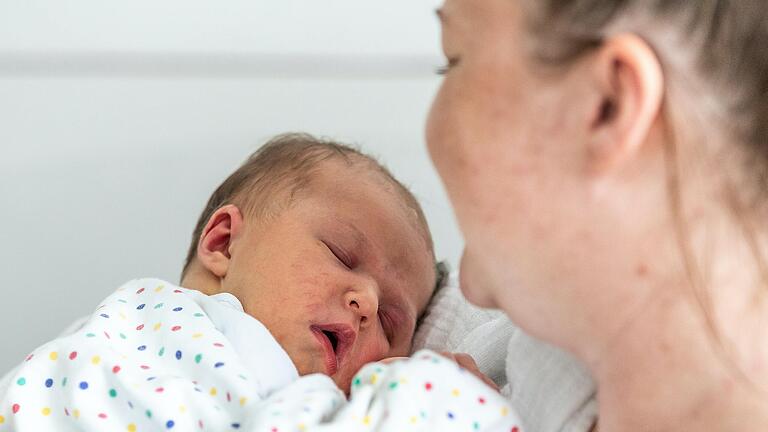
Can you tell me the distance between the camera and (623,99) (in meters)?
0.66

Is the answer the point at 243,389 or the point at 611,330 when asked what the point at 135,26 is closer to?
the point at 243,389

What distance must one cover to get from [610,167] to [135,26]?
1.02m

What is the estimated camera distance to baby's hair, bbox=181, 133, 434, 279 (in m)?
1.21

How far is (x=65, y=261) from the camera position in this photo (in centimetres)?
145

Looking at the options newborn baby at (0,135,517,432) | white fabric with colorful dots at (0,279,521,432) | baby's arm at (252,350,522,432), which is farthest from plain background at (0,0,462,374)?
baby's arm at (252,350,522,432)

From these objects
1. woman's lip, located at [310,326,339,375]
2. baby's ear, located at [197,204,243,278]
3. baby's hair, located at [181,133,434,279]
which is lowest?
woman's lip, located at [310,326,339,375]

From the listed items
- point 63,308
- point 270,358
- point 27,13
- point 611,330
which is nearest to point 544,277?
point 611,330

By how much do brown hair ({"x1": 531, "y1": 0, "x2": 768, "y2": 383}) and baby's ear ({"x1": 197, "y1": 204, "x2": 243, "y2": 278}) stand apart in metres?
0.61

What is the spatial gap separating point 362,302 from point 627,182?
437 mm

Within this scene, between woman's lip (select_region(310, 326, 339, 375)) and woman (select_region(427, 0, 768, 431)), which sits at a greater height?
woman (select_region(427, 0, 768, 431))

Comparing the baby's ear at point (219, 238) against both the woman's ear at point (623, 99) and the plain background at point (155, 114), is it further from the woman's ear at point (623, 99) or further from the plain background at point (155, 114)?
the woman's ear at point (623, 99)

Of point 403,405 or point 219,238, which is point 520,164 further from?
point 219,238

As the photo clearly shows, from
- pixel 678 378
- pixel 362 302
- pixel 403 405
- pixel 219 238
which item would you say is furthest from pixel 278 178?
pixel 678 378

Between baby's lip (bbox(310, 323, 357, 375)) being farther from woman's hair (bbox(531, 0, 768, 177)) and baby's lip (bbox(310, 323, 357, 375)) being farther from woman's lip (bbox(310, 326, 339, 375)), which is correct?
woman's hair (bbox(531, 0, 768, 177))
